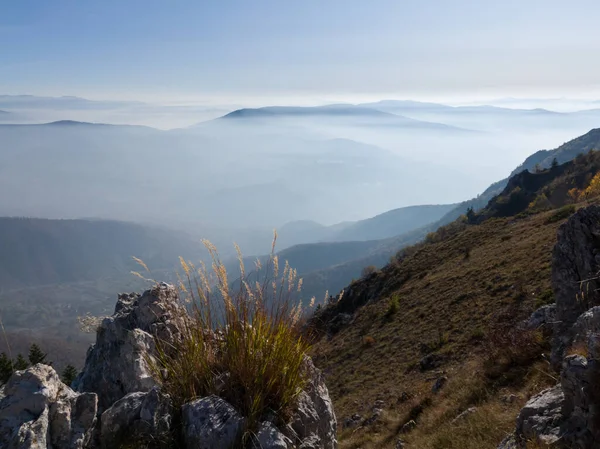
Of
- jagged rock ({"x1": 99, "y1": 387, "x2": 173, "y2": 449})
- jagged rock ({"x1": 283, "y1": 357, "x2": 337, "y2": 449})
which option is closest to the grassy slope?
jagged rock ({"x1": 283, "y1": 357, "x2": 337, "y2": 449})

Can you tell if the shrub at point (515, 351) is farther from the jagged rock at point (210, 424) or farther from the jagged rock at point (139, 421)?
the jagged rock at point (139, 421)

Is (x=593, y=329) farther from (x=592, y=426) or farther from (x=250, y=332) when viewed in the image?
(x=250, y=332)

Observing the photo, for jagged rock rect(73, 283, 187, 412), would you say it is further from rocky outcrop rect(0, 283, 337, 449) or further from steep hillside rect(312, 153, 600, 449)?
steep hillside rect(312, 153, 600, 449)

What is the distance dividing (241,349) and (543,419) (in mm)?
3393

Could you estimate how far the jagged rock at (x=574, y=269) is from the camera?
6.64 m

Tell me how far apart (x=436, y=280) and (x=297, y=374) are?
23479 mm

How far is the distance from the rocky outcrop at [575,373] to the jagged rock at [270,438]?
2.57m

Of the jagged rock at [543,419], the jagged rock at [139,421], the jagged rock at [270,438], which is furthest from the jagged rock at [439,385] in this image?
the jagged rock at [139,421]

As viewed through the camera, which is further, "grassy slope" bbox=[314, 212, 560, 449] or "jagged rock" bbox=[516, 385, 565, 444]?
"grassy slope" bbox=[314, 212, 560, 449]

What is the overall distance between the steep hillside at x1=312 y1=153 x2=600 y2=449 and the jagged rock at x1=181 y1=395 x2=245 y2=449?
1692mm

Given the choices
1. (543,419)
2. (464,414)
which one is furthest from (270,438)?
(464,414)

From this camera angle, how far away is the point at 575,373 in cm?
418

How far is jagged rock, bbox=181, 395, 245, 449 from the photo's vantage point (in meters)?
3.87

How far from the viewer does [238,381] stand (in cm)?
438
